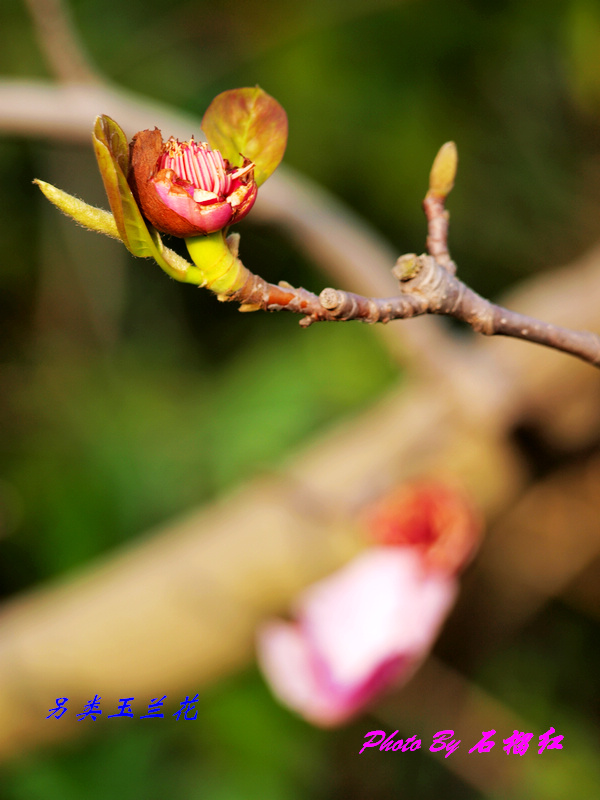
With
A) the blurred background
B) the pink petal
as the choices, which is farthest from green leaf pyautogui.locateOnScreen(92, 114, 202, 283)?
the blurred background

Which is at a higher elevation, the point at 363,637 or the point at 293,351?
the point at 293,351

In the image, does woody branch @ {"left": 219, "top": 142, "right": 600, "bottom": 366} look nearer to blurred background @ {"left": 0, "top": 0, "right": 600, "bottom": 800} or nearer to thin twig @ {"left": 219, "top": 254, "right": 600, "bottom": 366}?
thin twig @ {"left": 219, "top": 254, "right": 600, "bottom": 366}

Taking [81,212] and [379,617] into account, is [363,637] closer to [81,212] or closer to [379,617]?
[379,617]

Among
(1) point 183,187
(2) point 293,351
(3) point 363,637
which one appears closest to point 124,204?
(1) point 183,187

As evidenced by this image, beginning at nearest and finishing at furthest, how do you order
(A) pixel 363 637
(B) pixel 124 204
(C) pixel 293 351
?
(B) pixel 124 204
(A) pixel 363 637
(C) pixel 293 351

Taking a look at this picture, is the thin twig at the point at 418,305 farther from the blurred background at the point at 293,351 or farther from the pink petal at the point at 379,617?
the blurred background at the point at 293,351

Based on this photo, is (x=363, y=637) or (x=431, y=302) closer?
(x=431, y=302)

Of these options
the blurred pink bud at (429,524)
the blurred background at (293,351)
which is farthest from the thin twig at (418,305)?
the blurred background at (293,351)

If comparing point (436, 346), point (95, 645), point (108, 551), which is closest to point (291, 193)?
point (436, 346)
